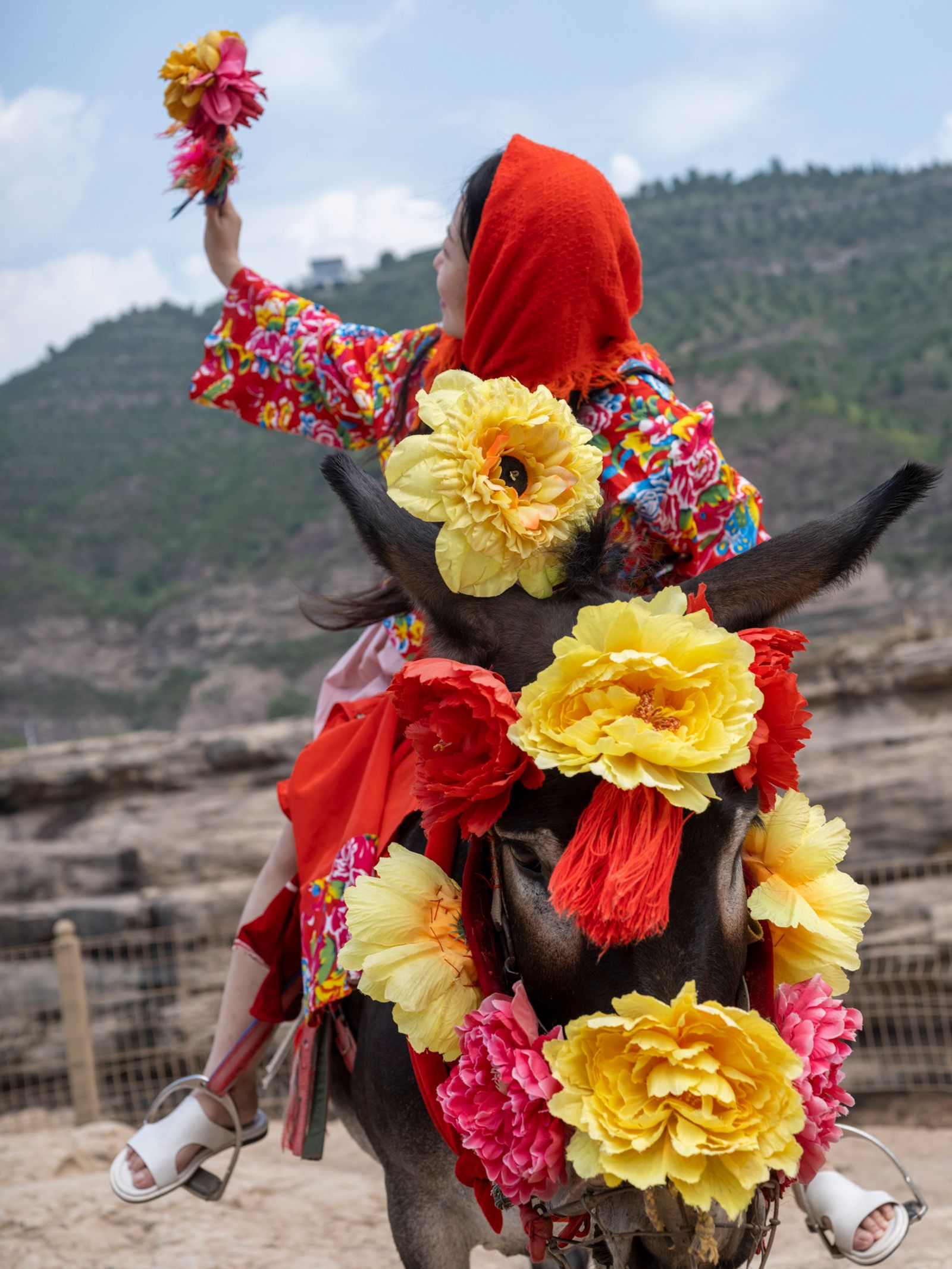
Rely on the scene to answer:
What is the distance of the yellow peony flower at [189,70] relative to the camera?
3092 mm

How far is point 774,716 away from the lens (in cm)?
169

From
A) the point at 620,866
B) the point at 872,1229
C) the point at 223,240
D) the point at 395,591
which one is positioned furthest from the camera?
the point at 223,240

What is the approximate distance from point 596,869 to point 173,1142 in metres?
2.13

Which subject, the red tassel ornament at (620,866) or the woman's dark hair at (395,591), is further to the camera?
the woman's dark hair at (395,591)

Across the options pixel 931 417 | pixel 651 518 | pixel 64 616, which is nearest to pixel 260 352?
pixel 651 518

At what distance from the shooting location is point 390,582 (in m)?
2.45

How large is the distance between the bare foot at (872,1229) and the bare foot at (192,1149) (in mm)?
1659

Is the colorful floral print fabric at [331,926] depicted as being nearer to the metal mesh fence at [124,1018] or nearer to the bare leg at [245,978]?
the bare leg at [245,978]

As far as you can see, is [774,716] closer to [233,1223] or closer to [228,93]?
[228,93]

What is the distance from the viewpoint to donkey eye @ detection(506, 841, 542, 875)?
5.37 feet

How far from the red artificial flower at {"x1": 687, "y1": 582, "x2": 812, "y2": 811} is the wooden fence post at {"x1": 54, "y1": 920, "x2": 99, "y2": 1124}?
271 inches

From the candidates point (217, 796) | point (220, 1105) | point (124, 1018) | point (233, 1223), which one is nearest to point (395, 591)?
point (220, 1105)

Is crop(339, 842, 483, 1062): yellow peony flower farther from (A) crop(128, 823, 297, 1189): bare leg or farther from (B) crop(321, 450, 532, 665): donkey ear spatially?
(A) crop(128, 823, 297, 1189): bare leg

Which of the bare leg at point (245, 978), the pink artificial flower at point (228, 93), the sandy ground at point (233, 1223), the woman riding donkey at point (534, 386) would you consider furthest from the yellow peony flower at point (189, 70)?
the sandy ground at point (233, 1223)
